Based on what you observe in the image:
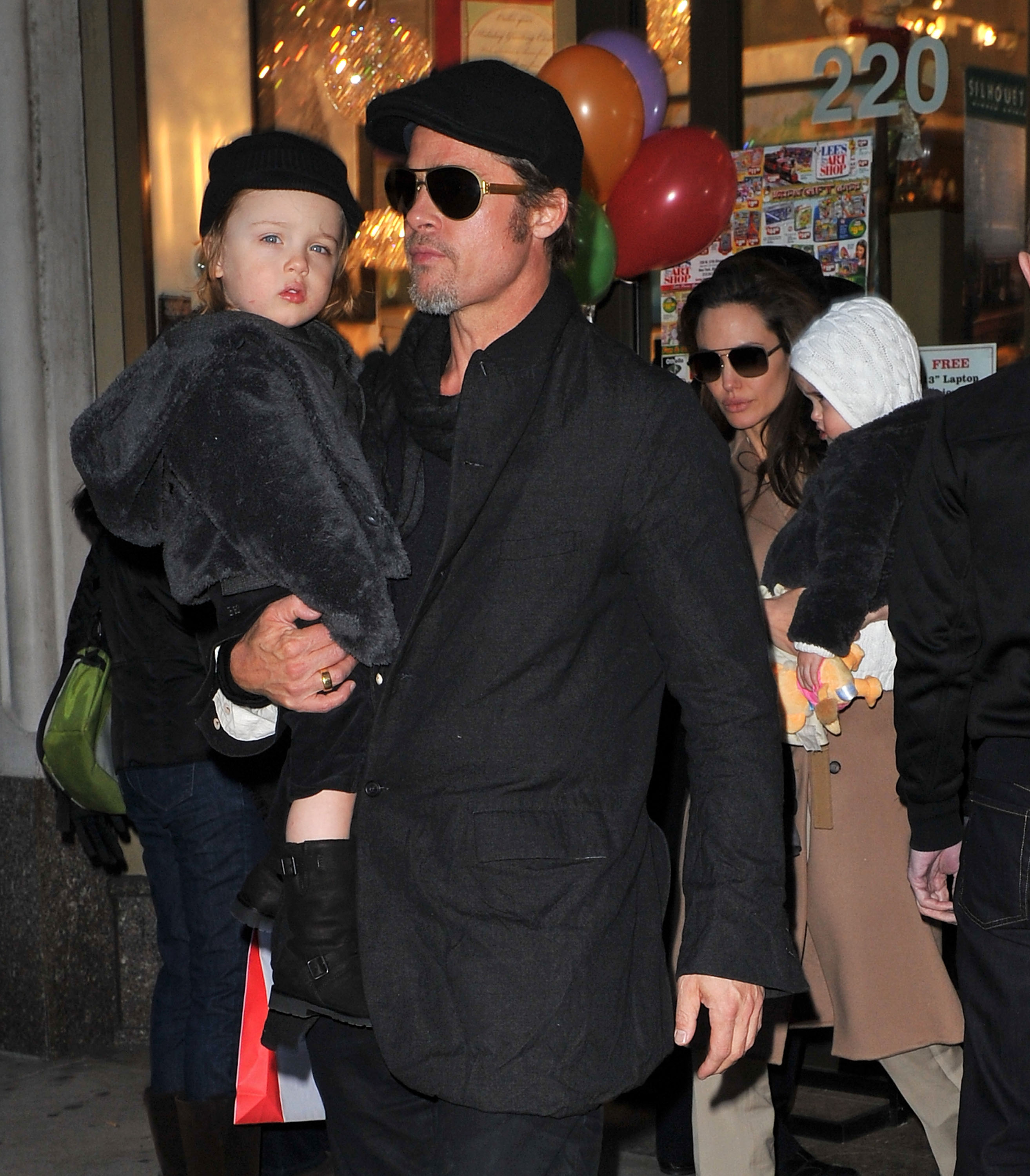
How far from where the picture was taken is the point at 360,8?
599cm

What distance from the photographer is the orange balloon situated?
436 cm

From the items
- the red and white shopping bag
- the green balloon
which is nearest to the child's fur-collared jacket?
the red and white shopping bag

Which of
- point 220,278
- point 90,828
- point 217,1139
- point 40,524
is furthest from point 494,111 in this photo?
point 40,524

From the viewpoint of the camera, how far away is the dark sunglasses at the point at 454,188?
2.55 meters

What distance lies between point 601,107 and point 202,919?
2486 millimetres

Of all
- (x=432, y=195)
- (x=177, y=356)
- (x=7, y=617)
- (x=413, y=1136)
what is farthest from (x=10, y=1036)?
(x=432, y=195)

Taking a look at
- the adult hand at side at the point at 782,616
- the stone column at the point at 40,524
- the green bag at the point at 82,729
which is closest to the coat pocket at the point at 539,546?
the adult hand at side at the point at 782,616

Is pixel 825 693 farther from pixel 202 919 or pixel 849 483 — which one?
pixel 202 919

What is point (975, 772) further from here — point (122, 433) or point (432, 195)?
point (122, 433)

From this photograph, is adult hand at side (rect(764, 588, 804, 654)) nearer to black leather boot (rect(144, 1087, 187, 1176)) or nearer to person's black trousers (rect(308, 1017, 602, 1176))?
person's black trousers (rect(308, 1017, 602, 1176))

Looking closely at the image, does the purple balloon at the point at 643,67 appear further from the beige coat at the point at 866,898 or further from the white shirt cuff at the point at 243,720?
the white shirt cuff at the point at 243,720

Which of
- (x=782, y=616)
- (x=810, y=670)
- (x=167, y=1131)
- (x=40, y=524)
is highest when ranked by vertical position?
(x=40, y=524)

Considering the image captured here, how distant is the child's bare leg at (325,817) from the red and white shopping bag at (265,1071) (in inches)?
24.6

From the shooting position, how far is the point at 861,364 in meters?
3.42
